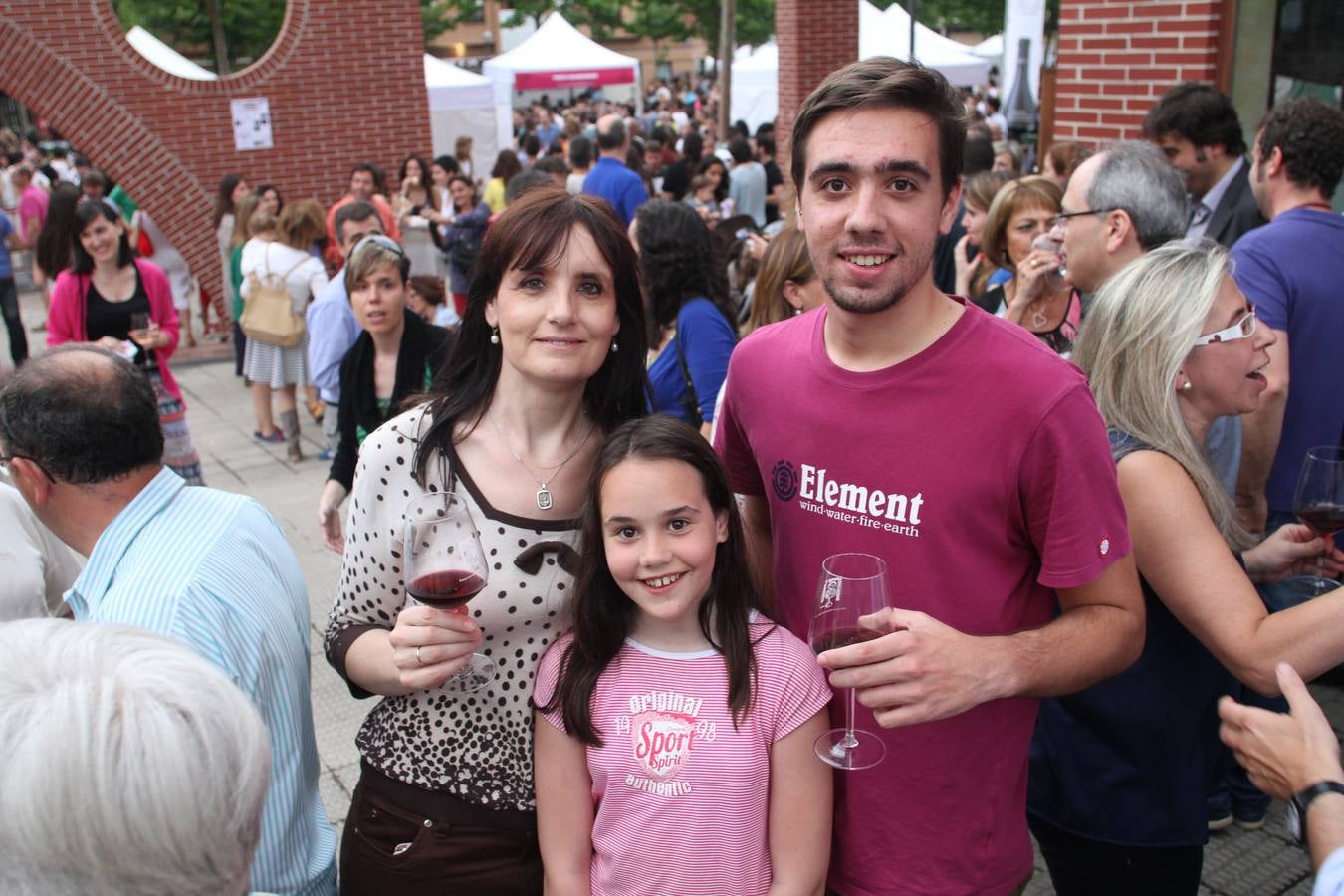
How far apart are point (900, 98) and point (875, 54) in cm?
1455

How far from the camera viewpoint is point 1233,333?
2514 mm

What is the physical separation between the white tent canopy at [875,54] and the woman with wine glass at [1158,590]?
1400 cm

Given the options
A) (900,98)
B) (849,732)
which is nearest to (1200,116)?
(900,98)

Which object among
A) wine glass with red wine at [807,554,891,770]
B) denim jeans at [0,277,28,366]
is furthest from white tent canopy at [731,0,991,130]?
wine glass with red wine at [807,554,891,770]

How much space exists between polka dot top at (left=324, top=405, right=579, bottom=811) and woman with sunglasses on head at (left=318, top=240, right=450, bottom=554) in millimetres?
2105

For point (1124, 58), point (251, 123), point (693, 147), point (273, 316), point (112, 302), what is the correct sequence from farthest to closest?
point (693, 147), point (251, 123), point (273, 316), point (112, 302), point (1124, 58)

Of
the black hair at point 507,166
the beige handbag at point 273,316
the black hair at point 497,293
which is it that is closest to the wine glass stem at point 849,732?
the black hair at point 497,293

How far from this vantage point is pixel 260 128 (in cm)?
1352

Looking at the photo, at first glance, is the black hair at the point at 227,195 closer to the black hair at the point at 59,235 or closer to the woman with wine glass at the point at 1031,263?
the black hair at the point at 59,235

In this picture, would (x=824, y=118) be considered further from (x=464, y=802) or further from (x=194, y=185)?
(x=194, y=185)

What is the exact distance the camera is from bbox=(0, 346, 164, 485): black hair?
7.81 ft

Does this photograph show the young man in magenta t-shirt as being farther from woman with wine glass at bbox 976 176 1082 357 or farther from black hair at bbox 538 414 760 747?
woman with wine glass at bbox 976 176 1082 357

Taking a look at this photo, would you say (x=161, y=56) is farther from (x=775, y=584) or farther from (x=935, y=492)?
(x=935, y=492)

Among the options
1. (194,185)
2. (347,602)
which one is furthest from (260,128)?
(347,602)
